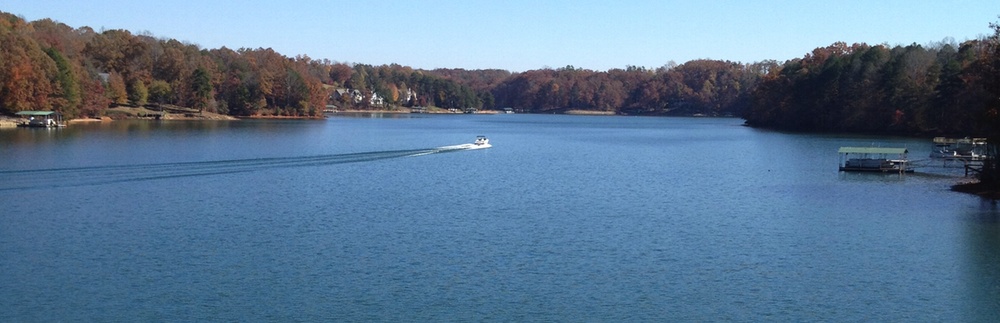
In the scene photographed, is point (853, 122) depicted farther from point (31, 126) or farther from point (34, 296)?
point (34, 296)

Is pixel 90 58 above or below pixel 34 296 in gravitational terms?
above

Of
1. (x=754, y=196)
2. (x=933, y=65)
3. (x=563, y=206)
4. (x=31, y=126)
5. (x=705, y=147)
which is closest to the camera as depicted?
(x=563, y=206)

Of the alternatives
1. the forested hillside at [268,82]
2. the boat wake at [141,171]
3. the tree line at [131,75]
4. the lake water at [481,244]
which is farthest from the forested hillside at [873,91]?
the tree line at [131,75]

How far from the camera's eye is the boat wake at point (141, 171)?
125 ft

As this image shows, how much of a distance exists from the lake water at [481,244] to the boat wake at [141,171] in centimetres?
26

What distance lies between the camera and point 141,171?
143 ft

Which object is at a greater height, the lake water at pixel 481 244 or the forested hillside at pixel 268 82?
the forested hillside at pixel 268 82

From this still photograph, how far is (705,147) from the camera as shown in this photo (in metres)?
75.0

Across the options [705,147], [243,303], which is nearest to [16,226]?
[243,303]

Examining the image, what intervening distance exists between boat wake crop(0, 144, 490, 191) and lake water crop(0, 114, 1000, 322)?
265 mm

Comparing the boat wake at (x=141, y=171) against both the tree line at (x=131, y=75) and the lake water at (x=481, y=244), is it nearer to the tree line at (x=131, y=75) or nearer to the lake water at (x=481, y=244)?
the lake water at (x=481, y=244)

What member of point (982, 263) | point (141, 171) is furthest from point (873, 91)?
point (982, 263)

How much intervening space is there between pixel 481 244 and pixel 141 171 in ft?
79.7

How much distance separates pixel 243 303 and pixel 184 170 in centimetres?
2786
